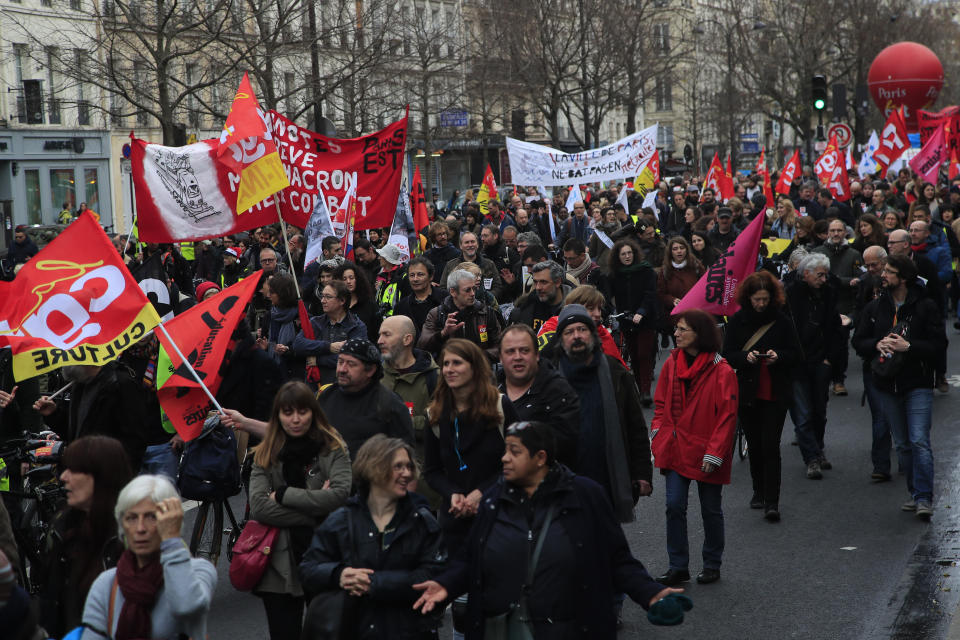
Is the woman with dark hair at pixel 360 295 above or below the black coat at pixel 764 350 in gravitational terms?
above

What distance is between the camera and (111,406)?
6840 mm

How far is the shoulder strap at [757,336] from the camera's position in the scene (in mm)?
8508

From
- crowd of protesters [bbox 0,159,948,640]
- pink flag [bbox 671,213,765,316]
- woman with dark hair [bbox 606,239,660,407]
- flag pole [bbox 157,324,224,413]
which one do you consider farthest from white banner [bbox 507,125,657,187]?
flag pole [bbox 157,324,224,413]

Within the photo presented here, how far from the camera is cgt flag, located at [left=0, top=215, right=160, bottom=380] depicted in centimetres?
658

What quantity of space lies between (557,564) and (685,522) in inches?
107

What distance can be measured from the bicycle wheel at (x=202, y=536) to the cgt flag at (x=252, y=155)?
319 cm

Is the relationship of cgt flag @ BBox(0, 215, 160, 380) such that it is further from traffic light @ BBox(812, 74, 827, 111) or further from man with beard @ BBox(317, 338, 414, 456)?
traffic light @ BBox(812, 74, 827, 111)

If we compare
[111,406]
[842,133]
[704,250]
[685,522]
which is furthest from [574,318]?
[842,133]

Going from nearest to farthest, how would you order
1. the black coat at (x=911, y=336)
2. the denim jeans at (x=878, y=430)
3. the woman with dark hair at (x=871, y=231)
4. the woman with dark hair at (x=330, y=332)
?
the black coat at (x=911, y=336), the woman with dark hair at (x=330, y=332), the denim jeans at (x=878, y=430), the woman with dark hair at (x=871, y=231)

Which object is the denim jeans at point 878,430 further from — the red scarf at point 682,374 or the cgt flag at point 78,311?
the cgt flag at point 78,311

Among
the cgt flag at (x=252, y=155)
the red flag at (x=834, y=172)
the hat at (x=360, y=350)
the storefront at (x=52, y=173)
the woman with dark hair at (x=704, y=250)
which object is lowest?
the hat at (x=360, y=350)

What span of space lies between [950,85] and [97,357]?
7191 centimetres

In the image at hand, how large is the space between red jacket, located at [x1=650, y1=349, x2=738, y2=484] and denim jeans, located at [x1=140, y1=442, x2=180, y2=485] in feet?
9.03

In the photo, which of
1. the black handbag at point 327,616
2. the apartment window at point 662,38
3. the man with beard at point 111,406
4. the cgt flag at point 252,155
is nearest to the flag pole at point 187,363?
the man with beard at point 111,406
